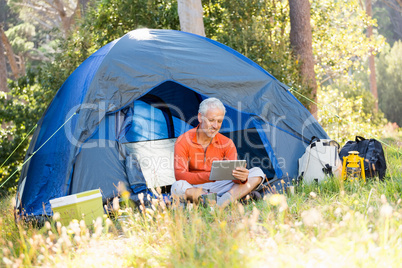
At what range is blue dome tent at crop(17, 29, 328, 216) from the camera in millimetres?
3873

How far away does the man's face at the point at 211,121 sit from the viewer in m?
3.81

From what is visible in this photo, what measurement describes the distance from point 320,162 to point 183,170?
4.34 ft

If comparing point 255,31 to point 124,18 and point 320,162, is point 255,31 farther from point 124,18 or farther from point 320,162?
point 320,162

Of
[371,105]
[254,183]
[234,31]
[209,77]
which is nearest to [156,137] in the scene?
[209,77]

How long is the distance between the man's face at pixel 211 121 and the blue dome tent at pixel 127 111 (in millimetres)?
409

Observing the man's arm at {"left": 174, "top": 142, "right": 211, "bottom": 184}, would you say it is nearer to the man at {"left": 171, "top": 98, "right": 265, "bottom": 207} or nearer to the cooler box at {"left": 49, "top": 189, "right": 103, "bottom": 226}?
the man at {"left": 171, "top": 98, "right": 265, "bottom": 207}

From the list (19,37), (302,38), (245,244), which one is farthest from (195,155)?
(19,37)

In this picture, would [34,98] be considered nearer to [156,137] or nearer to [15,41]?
[156,137]

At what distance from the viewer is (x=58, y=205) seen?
3230 mm

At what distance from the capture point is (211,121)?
3838 mm

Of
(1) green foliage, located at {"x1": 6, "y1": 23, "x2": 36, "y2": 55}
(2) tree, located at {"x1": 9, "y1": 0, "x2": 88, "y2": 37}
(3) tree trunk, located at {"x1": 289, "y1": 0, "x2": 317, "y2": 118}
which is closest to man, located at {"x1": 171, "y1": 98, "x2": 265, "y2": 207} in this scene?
(3) tree trunk, located at {"x1": 289, "y1": 0, "x2": 317, "y2": 118}

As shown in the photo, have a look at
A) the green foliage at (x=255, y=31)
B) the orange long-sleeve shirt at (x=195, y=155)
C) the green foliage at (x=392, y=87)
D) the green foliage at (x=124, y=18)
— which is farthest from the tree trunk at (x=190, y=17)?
the green foliage at (x=392, y=87)

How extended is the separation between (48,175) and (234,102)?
187cm

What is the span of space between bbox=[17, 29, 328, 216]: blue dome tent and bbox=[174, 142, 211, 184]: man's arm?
301 millimetres
